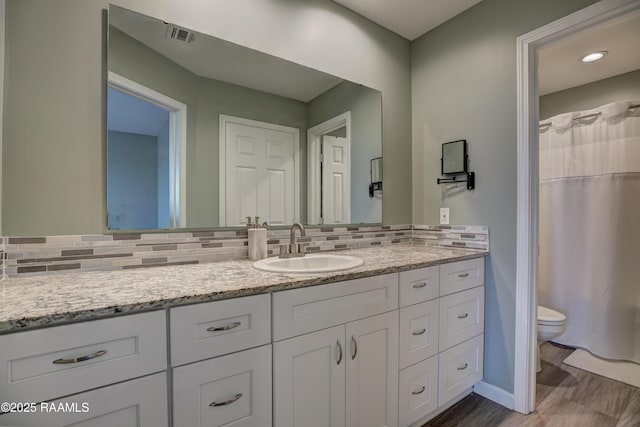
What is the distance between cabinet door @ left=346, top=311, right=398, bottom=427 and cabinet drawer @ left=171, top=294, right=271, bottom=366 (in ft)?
1.31

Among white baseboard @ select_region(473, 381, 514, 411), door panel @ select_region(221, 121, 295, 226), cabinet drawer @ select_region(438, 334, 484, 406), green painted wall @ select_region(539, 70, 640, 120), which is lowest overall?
white baseboard @ select_region(473, 381, 514, 411)

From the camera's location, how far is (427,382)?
1480 mm

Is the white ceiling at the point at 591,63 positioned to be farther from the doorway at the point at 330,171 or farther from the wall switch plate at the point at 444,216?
the doorway at the point at 330,171

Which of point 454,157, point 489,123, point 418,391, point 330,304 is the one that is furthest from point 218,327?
point 489,123

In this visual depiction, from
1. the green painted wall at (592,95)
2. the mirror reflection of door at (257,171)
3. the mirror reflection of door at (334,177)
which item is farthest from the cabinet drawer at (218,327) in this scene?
the green painted wall at (592,95)

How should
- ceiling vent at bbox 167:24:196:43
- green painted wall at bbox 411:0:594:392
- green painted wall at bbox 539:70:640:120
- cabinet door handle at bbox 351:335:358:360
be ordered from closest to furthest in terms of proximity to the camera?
1. cabinet door handle at bbox 351:335:358:360
2. ceiling vent at bbox 167:24:196:43
3. green painted wall at bbox 411:0:594:392
4. green painted wall at bbox 539:70:640:120

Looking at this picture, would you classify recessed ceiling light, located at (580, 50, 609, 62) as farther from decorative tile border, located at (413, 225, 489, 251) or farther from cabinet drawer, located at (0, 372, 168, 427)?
cabinet drawer, located at (0, 372, 168, 427)

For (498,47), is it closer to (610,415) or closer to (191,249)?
(191,249)

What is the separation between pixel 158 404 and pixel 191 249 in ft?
2.29

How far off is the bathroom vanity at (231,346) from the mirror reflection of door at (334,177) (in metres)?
0.45

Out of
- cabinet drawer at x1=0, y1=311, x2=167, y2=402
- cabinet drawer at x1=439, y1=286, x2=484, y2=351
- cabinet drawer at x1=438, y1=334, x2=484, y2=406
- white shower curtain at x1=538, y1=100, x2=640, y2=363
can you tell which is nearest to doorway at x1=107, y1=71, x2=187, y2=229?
cabinet drawer at x1=0, y1=311, x2=167, y2=402

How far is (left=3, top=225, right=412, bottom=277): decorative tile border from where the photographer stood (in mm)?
1066

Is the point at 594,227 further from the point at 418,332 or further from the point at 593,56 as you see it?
the point at 418,332

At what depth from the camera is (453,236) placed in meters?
1.97
